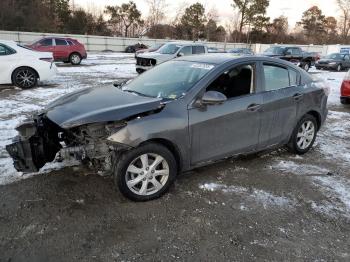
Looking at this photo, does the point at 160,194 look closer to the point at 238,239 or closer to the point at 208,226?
the point at 208,226

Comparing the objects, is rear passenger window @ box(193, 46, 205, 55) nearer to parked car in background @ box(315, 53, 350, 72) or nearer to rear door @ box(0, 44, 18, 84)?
rear door @ box(0, 44, 18, 84)

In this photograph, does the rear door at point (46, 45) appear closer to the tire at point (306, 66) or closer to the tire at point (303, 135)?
the tire at point (306, 66)

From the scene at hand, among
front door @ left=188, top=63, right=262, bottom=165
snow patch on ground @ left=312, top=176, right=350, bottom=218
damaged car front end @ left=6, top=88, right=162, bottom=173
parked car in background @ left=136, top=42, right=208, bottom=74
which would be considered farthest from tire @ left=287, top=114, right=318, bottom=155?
parked car in background @ left=136, top=42, right=208, bottom=74

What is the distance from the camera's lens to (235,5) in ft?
215

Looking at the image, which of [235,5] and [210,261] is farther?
[235,5]

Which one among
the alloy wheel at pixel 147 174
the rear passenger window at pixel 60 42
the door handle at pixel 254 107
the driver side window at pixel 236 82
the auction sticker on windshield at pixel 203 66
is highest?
the rear passenger window at pixel 60 42

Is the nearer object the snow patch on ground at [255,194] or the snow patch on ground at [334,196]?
the snow patch on ground at [334,196]

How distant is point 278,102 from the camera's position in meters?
5.12

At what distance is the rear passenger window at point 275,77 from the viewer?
5.08m

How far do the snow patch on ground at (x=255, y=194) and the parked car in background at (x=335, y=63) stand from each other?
2292 cm

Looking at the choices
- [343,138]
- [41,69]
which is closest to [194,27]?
[41,69]

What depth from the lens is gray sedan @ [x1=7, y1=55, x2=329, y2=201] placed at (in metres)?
3.87

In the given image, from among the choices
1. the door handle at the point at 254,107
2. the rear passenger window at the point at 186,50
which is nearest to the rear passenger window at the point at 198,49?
the rear passenger window at the point at 186,50

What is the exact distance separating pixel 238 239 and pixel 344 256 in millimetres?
964
